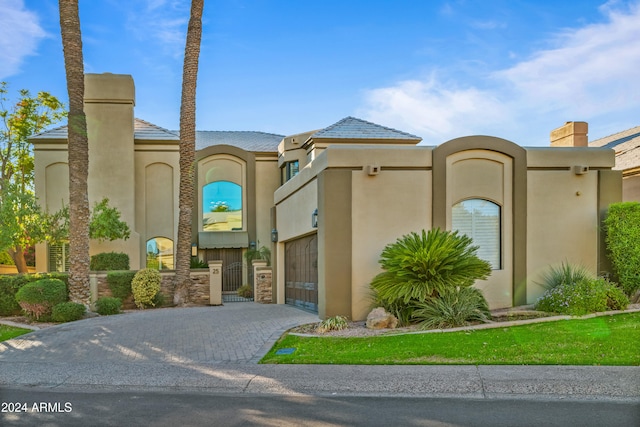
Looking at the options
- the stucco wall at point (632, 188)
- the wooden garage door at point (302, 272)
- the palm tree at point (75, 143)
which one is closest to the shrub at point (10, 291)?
the palm tree at point (75, 143)

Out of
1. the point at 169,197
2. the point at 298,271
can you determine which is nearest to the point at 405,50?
the point at 298,271

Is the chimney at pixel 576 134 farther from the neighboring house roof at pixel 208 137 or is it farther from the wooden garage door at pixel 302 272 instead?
the neighboring house roof at pixel 208 137

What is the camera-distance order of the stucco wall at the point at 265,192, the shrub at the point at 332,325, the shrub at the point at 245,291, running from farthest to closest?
1. the stucco wall at the point at 265,192
2. the shrub at the point at 245,291
3. the shrub at the point at 332,325

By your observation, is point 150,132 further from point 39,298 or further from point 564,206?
point 564,206

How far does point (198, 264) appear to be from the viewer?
26.6 m

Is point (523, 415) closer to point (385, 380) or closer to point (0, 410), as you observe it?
point (385, 380)

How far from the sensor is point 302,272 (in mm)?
19547

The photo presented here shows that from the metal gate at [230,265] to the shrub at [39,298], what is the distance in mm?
12371

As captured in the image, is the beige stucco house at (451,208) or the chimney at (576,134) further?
the chimney at (576,134)

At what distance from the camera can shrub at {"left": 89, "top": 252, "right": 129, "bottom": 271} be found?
25266mm

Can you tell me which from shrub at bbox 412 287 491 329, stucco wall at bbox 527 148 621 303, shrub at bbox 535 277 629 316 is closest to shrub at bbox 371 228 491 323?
shrub at bbox 412 287 491 329

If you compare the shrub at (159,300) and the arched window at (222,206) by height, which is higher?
the arched window at (222,206)

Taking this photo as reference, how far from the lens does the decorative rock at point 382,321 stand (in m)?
13.5

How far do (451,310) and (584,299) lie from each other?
3069 mm
